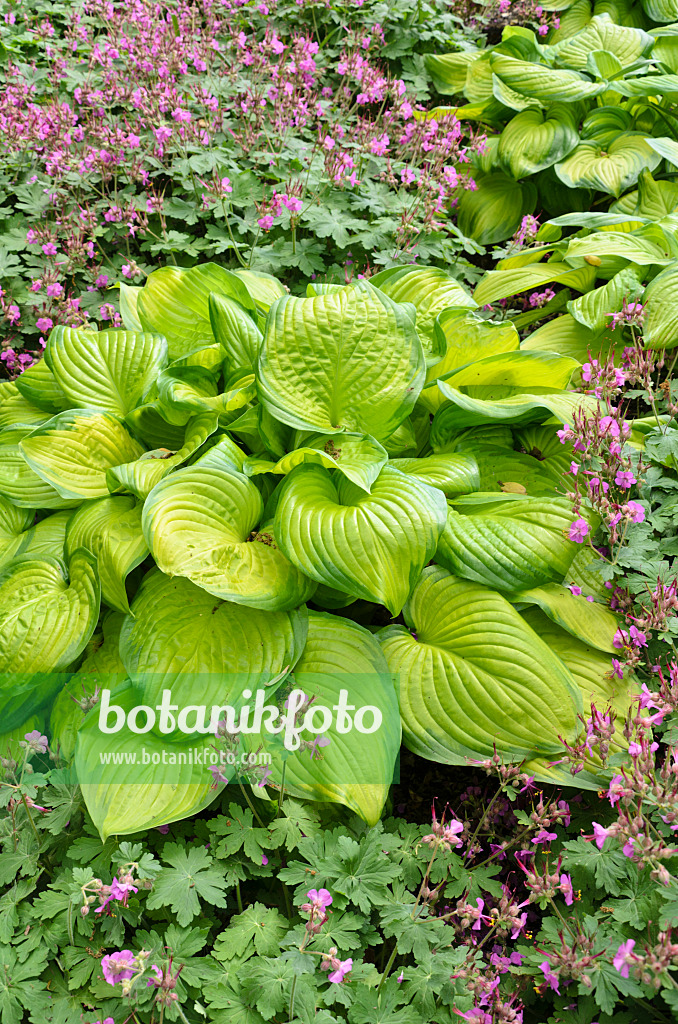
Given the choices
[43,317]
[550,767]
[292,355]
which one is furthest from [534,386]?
[43,317]

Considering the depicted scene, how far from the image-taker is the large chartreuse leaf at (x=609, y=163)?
2.97m

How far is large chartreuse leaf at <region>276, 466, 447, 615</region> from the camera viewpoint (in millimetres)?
1460

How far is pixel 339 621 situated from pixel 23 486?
0.96 metres

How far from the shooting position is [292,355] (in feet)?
5.78

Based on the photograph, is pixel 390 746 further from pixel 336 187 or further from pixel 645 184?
pixel 645 184

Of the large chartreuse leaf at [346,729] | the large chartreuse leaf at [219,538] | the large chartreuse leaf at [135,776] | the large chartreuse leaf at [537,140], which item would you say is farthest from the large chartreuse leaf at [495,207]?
the large chartreuse leaf at [135,776]

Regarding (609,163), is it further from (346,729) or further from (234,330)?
(346,729)

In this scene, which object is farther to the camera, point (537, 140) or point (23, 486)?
point (537, 140)

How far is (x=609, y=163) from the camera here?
3.02 metres

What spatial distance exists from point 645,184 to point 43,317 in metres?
2.38

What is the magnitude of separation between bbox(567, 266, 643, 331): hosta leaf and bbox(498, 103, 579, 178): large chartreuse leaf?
1105 mm

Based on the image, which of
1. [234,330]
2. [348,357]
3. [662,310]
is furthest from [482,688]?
[662,310]

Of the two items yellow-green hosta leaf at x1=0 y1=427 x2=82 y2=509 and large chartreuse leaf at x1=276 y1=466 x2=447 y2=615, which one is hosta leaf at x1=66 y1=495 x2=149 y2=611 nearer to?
yellow-green hosta leaf at x1=0 y1=427 x2=82 y2=509

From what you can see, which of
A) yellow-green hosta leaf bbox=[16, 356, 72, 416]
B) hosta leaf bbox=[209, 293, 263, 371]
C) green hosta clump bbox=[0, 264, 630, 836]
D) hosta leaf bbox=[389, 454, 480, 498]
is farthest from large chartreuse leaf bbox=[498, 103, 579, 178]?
yellow-green hosta leaf bbox=[16, 356, 72, 416]
